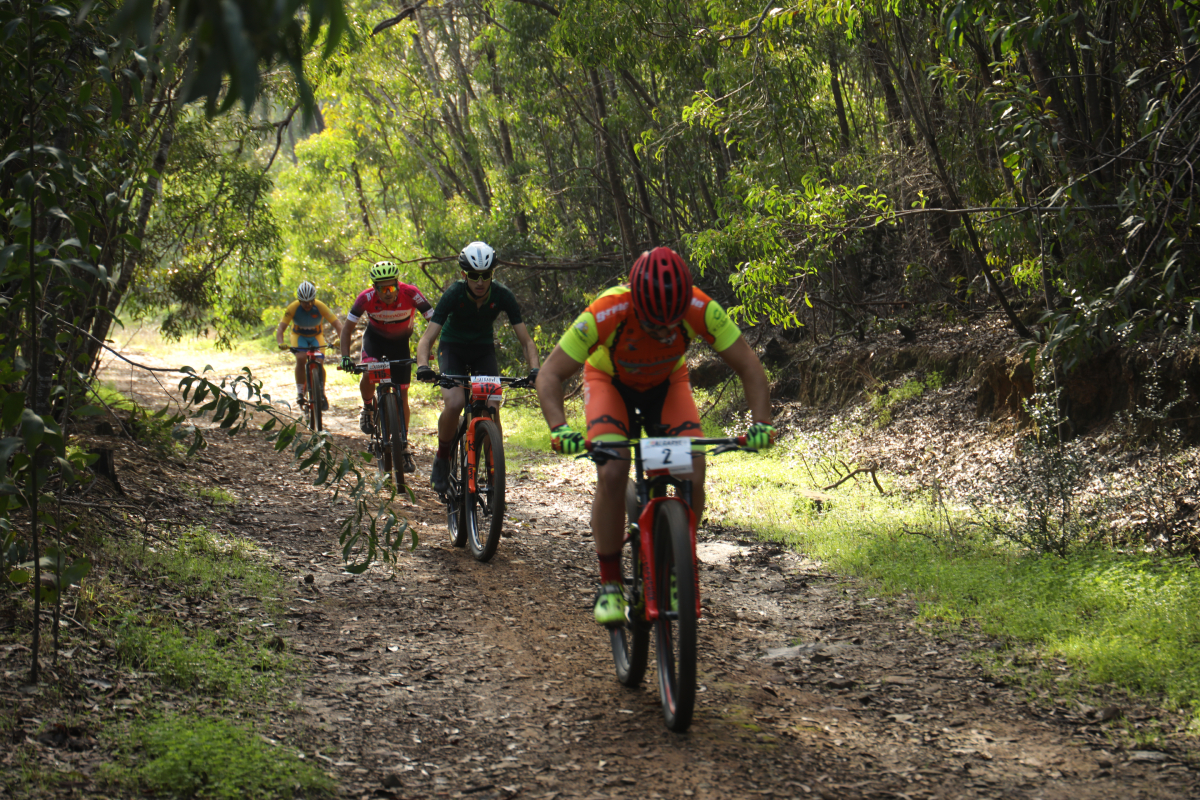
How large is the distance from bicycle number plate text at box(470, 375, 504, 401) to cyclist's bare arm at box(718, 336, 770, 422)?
2.71 meters

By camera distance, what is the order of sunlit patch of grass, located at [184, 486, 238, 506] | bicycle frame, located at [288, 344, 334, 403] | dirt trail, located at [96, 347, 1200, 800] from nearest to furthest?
dirt trail, located at [96, 347, 1200, 800] → sunlit patch of grass, located at [184, 486, 238, 506] → bicycle frame, located at [288, 344, 334, 403]

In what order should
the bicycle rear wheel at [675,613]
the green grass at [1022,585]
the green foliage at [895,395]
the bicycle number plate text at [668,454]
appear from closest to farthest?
the bicycle rear wheel at [675,613]
the bicycle number plate text at [668,454]
the green grass at [1022,585]
the green foliage at [895,395]

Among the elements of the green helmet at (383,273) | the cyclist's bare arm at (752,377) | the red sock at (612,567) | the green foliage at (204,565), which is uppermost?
the green helmet at (383,273)

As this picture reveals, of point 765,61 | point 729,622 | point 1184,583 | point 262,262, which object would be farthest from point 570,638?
point 262,262

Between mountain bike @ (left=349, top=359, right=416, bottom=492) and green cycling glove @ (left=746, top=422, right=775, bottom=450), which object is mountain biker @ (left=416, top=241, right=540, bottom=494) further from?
green cycling glove @ (left=746, top=422, right=775, bottom=450)

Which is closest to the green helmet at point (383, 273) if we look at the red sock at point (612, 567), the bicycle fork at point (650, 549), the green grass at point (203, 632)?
the green grass at point (203, 632)

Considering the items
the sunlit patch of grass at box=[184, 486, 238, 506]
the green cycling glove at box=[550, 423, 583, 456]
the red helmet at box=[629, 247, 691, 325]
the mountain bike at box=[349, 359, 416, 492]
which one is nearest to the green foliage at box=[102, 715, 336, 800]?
the green cycling glove at box=[550, 423, 583, 456]

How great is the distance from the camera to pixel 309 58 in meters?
12.7

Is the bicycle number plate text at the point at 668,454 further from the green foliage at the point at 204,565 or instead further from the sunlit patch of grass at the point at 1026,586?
the green foliage at the point at 204,565

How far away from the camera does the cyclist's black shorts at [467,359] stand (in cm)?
770

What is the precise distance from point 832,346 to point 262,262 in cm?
876

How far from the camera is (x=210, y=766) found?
339cm

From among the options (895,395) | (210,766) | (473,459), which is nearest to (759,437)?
(210,766)

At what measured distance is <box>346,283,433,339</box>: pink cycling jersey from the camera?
9414 millimetres
